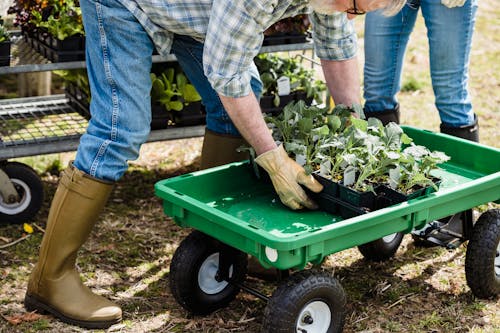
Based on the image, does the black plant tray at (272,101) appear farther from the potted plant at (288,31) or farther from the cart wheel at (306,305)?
the cart wheel at (306,305)

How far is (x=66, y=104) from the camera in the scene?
4.48 m

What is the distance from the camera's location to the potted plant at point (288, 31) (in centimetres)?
399

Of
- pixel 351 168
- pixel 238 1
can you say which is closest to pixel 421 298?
pixel 351 168

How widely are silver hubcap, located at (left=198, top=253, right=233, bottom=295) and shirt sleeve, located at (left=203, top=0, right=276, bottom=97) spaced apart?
670mm

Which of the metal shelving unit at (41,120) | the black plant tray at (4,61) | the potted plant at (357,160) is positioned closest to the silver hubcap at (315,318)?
the potted plant at (357,160)

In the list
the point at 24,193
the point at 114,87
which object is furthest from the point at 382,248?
the point at 24,193

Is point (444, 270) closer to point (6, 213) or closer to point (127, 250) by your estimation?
point (127, 250)

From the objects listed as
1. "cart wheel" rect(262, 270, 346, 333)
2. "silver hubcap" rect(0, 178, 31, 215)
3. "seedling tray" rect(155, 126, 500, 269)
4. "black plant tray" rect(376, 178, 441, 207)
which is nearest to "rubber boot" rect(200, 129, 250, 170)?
"seedling tray" rect(155, 126, 500, 269)

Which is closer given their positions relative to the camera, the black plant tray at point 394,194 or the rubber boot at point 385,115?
the black plant tray at point 394,194

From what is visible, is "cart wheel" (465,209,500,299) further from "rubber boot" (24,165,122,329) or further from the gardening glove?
"rubber boot" (24,165,122,329)

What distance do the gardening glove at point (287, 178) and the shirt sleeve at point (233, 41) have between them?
0.25 meters

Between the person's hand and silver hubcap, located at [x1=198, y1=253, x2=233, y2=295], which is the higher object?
the person's hand

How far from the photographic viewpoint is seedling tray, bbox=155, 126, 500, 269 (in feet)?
8.29

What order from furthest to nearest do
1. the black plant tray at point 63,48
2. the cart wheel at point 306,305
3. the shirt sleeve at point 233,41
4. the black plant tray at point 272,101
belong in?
the black plant tray at point 272,101 → the black plant tray at point 63,48 → the cart wheel at point 306,305 → the shirt sleeve at point 233,41
